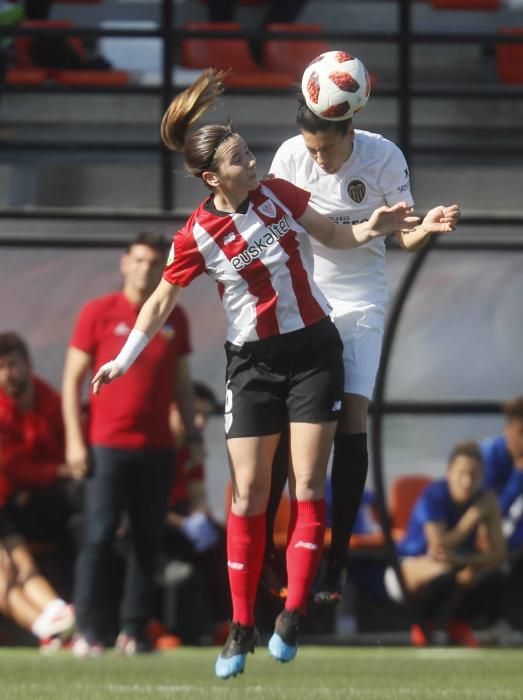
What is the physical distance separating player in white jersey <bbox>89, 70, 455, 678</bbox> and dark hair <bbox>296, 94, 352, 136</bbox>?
0.81ft

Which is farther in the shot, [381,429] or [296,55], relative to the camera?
[296,55]

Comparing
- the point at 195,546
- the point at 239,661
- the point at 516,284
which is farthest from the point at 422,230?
the point at 516,284

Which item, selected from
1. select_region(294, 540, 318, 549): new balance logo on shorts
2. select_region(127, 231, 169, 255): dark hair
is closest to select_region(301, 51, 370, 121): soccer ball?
select_region(294, 540, 318, 549): new balance logo on shorts

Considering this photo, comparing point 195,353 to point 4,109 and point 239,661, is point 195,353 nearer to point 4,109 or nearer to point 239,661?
point 4,109

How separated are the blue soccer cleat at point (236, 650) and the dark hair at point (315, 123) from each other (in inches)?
72.4

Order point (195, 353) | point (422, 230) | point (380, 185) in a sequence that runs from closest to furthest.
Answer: point (422, 230) < point (380, 185) < point (195, 353)

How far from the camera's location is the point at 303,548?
6602 mm

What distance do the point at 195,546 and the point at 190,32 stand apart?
3.47 m

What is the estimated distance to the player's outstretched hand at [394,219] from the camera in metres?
6.27

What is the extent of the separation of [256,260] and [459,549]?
15.1 feet

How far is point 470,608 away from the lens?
10.7 m

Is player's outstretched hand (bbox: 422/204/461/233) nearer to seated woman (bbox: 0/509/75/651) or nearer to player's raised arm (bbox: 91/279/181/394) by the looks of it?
player's raised arm (bbox: 91/279/181/394)

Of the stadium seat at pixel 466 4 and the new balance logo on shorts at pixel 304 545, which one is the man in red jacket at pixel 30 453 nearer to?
the new balance logo on shorts at pixel 304 545

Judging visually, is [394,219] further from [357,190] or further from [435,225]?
[357,190]
